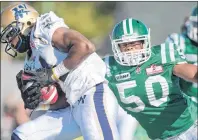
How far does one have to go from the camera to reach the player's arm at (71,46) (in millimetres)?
3408

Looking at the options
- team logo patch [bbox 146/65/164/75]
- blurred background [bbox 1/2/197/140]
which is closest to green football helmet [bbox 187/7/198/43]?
team logo patch [bbox 146/65/164/75]

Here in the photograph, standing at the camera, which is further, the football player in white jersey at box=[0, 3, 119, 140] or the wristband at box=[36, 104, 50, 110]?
the wristband at box=[36, 104, 50, 110]

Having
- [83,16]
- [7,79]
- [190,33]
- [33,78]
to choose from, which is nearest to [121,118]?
[33,78]

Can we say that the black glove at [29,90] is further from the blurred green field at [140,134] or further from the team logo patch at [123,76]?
the blurred green field at [140,134]

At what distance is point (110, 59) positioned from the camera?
11.9ft

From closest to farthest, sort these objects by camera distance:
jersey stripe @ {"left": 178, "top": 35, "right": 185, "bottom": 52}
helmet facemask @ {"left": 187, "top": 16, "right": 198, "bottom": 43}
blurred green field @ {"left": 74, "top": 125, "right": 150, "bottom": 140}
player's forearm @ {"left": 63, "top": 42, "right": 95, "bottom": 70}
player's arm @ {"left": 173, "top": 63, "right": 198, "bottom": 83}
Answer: player's arm @ {"left": 173, "top": 63, "right": 198, "bottom": 83} < player's forearm @ {"left": 63, "top": 42, "right": 95, "bottom": 70} < blurred green field @ {"left": 74, "top": 125, "right": 150, "bottom": 140} < helmet facemask @ {"left": 187, "top": 16, "right": 198, "bottom": 43} < jersey stripe @ {"left": 178, "top": 35, "right": 185, "bottom": 52}

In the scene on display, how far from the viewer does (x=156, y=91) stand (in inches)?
137

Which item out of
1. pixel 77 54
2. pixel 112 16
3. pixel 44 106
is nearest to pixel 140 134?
pixel 44 106

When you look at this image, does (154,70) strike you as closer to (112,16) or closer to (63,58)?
(63,58)

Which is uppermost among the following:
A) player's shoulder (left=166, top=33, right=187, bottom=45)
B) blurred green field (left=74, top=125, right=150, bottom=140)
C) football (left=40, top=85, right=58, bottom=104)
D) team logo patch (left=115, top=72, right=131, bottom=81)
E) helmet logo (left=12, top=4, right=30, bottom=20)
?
helmet logo (left=12, top=4, right=30, bottom=20)

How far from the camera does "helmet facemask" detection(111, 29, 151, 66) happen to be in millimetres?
3443

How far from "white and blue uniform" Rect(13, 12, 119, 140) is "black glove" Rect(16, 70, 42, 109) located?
80 mm

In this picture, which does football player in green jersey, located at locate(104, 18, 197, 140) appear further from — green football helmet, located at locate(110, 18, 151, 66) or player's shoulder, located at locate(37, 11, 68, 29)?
player's shoulder, located at locate(37, 11, 68, 29)

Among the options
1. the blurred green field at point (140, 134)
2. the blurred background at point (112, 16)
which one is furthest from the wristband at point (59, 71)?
the blurred background at point (112, 16)
